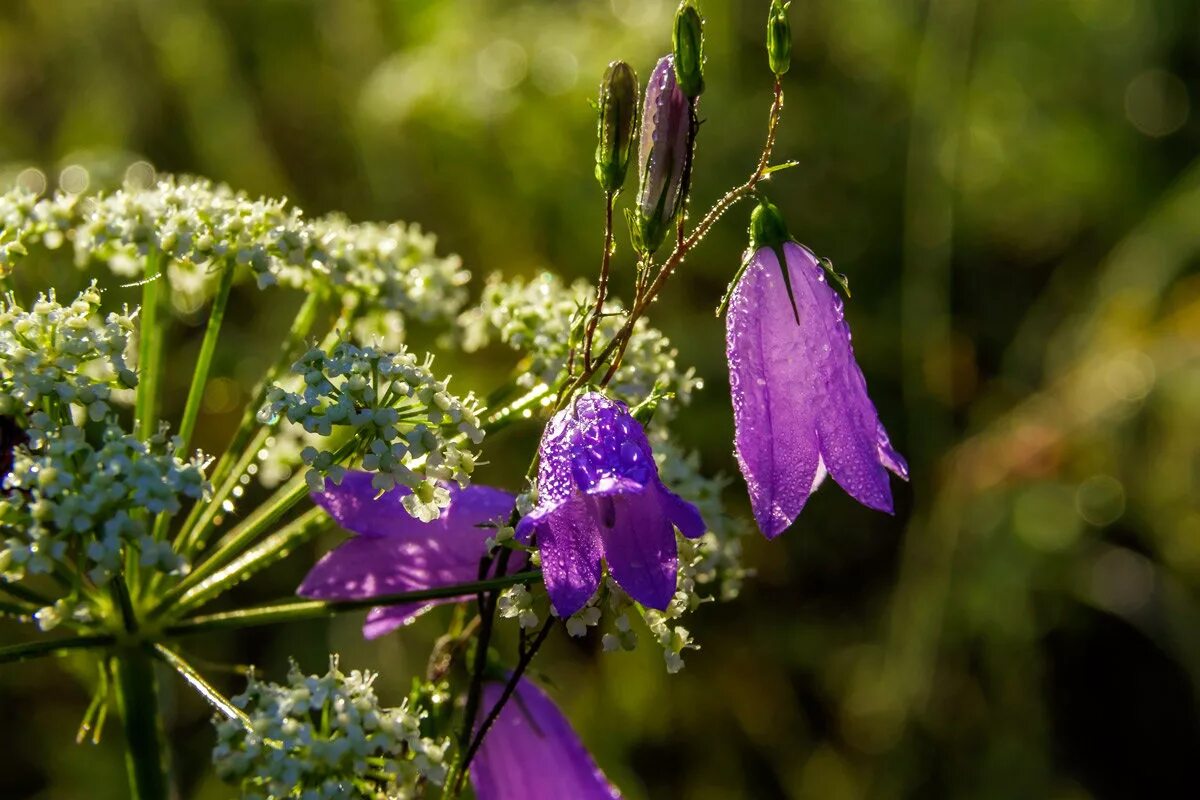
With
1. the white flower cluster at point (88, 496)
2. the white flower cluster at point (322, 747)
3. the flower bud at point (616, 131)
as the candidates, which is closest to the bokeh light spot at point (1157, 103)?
the flower bud at point (616, 131)

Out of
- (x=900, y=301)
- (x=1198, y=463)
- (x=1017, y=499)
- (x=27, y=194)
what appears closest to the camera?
(x=27, y=194)

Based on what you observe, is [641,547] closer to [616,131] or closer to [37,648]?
[616,131]

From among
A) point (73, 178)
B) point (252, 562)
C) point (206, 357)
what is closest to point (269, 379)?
point (206, 357)

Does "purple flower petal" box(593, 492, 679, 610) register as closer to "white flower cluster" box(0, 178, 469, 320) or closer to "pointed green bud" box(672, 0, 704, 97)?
"pointed green bud" box(672, 0, 704, 97)

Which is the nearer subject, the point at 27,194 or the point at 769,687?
the point at 27,194

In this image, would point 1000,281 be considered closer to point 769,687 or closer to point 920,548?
point 920,548

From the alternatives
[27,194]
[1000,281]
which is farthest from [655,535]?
[1000,281]

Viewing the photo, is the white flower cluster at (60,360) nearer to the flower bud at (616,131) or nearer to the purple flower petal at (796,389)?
the flower bud at (616,131)
